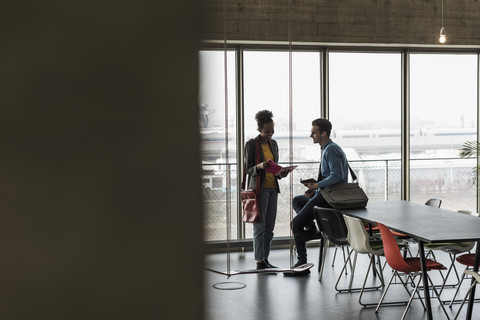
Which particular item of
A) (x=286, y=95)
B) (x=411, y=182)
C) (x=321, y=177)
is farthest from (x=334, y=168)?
(x=411, y=182)

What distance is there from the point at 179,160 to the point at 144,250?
54mm

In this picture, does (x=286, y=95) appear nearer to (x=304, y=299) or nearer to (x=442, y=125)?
(x=442, y=125)

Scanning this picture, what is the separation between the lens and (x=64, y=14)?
1.08ft

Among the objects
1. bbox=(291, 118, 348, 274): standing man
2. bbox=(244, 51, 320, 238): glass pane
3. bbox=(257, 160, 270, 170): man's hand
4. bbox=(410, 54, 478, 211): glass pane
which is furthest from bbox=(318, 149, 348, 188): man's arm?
bbox=(410, 54, 478, 211): glass pane

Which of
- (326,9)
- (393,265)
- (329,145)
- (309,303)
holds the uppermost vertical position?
(326,9)

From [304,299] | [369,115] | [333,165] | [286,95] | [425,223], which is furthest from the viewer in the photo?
Result: [369,115]

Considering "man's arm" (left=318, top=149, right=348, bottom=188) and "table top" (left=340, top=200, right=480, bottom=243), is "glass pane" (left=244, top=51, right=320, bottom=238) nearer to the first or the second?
"table top" (left=340, top=200, right=480, bottom=243)

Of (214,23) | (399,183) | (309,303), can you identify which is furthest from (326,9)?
(214,23)

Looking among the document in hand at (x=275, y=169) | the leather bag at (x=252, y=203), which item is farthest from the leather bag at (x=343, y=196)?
the leather bag at (x=252, y=203)

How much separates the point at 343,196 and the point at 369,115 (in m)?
3.23

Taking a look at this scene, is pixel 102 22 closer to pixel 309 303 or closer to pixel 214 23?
pixel 214 23

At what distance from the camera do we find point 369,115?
9.23m

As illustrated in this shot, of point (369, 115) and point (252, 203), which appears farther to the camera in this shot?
point (369, 115)

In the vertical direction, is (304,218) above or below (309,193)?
below
